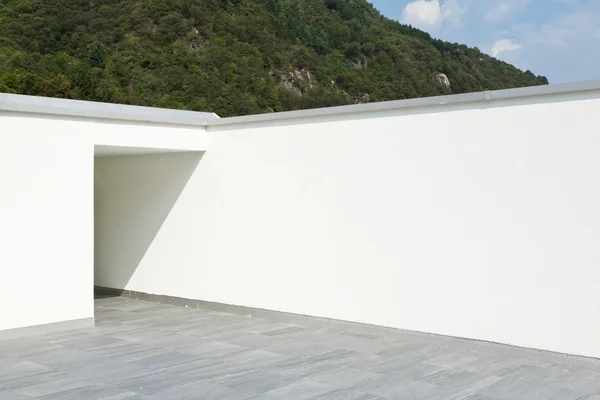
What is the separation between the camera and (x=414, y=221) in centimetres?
650

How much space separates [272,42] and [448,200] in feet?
73.3

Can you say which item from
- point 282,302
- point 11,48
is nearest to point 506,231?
point 282,302

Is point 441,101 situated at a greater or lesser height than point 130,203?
greater

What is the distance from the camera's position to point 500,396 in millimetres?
4730

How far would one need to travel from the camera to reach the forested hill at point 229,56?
77.6 feet

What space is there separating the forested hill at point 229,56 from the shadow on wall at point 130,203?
13407 mm

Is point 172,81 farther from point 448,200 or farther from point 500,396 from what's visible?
point 500,396

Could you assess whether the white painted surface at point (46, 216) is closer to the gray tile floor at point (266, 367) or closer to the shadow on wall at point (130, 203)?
the gray tile floor at point (266, 367)

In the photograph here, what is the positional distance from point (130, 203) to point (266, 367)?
451 cm

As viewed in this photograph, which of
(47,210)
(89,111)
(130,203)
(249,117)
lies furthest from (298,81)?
(47,210)

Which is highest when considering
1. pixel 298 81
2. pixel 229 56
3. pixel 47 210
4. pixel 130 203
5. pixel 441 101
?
pixel 229 56

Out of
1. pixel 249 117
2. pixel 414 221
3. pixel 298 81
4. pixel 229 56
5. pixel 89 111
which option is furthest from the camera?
pixel 298 81

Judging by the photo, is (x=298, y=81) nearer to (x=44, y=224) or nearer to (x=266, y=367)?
(x=44, y=224)

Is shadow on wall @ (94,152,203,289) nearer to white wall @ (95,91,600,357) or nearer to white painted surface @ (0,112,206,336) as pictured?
white wall @ (95,91,600,357)
